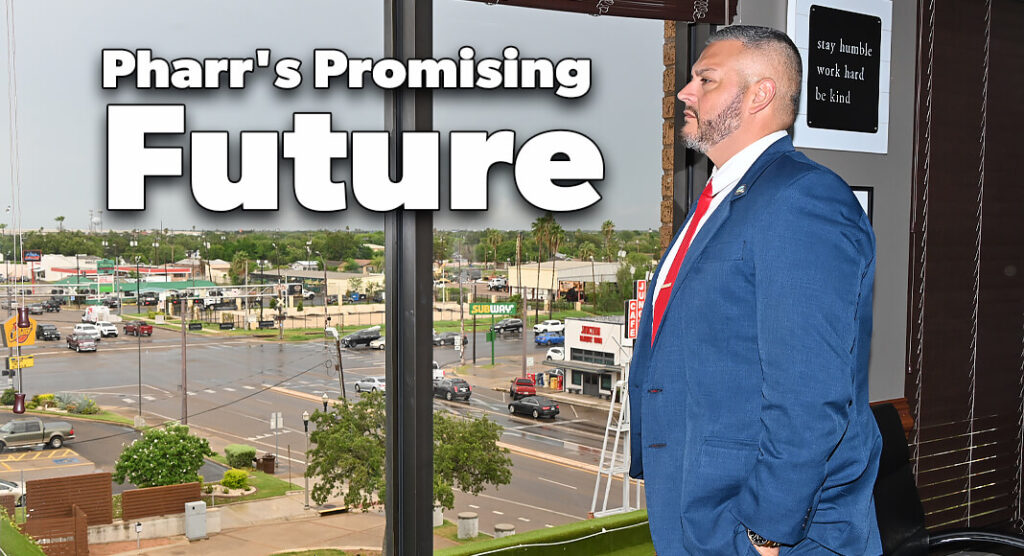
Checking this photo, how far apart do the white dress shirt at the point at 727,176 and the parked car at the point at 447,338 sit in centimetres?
116

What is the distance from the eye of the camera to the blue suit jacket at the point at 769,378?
4.28ft

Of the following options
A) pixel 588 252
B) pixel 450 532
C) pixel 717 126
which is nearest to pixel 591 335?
pixel 588 252

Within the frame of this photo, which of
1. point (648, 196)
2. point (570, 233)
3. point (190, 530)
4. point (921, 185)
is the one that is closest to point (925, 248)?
point (921, 185)

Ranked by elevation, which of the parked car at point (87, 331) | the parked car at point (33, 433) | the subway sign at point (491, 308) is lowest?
the parked car at point (33, 433)

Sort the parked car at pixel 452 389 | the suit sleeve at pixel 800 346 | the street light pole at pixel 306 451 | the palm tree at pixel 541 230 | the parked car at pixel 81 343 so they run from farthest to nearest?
the palm tree at pixel 541 230 < the parked car at pixel 452 389 < the street light pole at pixel 306 451 < the parked car at pixel 81 343 < the suit sleeve at pixel 800 346

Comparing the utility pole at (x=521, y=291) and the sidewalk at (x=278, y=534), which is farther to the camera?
the utility pole at (x=521, y=291)

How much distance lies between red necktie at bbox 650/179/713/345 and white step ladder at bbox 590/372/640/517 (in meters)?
1.54

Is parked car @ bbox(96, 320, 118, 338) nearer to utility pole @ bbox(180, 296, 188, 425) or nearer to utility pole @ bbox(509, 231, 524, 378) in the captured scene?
utility pole @ bbox(180, 296, 188, 425)

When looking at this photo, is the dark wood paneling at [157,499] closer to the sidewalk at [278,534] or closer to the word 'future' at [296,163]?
the sidewalk at [278,534]

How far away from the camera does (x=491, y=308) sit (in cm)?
287

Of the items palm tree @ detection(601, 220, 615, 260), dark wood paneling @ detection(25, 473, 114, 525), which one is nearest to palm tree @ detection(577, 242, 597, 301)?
palm tree @ detection(601, 220, 615, 260)

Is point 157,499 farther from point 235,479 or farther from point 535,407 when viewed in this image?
point 535,407

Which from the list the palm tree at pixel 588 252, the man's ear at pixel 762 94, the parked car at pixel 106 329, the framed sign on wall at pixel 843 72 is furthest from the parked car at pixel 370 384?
the framed sign on wall at pixel 843 72

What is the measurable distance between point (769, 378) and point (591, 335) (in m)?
1.77
